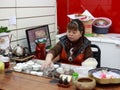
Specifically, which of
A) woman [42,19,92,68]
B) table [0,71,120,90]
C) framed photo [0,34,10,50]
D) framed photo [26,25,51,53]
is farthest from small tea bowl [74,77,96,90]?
framed photo [26,25,51,53]

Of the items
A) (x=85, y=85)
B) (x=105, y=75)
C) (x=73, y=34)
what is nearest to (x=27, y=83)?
(x=85, y=85)

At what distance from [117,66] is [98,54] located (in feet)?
2.19

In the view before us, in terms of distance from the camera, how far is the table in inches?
65.7

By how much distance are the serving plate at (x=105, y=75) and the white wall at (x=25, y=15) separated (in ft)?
4.21

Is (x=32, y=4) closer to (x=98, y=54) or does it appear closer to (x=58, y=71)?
(x=98, y=54)

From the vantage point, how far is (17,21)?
283 centimetres

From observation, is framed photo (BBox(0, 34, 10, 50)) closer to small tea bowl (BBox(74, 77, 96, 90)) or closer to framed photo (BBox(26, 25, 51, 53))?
framed photo (BBox(26, 25, 51, 53))

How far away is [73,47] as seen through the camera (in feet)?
7.88

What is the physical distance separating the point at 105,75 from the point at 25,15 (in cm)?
156

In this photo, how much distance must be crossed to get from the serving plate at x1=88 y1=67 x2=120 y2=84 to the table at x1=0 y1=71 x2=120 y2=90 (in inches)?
1.7

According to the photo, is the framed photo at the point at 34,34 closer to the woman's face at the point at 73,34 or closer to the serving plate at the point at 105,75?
the woman's face at the point at 73,34

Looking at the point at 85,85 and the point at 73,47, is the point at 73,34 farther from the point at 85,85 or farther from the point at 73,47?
the point at 85,85

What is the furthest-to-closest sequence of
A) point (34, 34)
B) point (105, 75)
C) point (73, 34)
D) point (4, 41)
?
point (34, 34) < point (4, 41) < point (73, 34) < point (105, 75)

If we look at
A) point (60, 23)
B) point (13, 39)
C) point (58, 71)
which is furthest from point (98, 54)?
point (60, 23)
